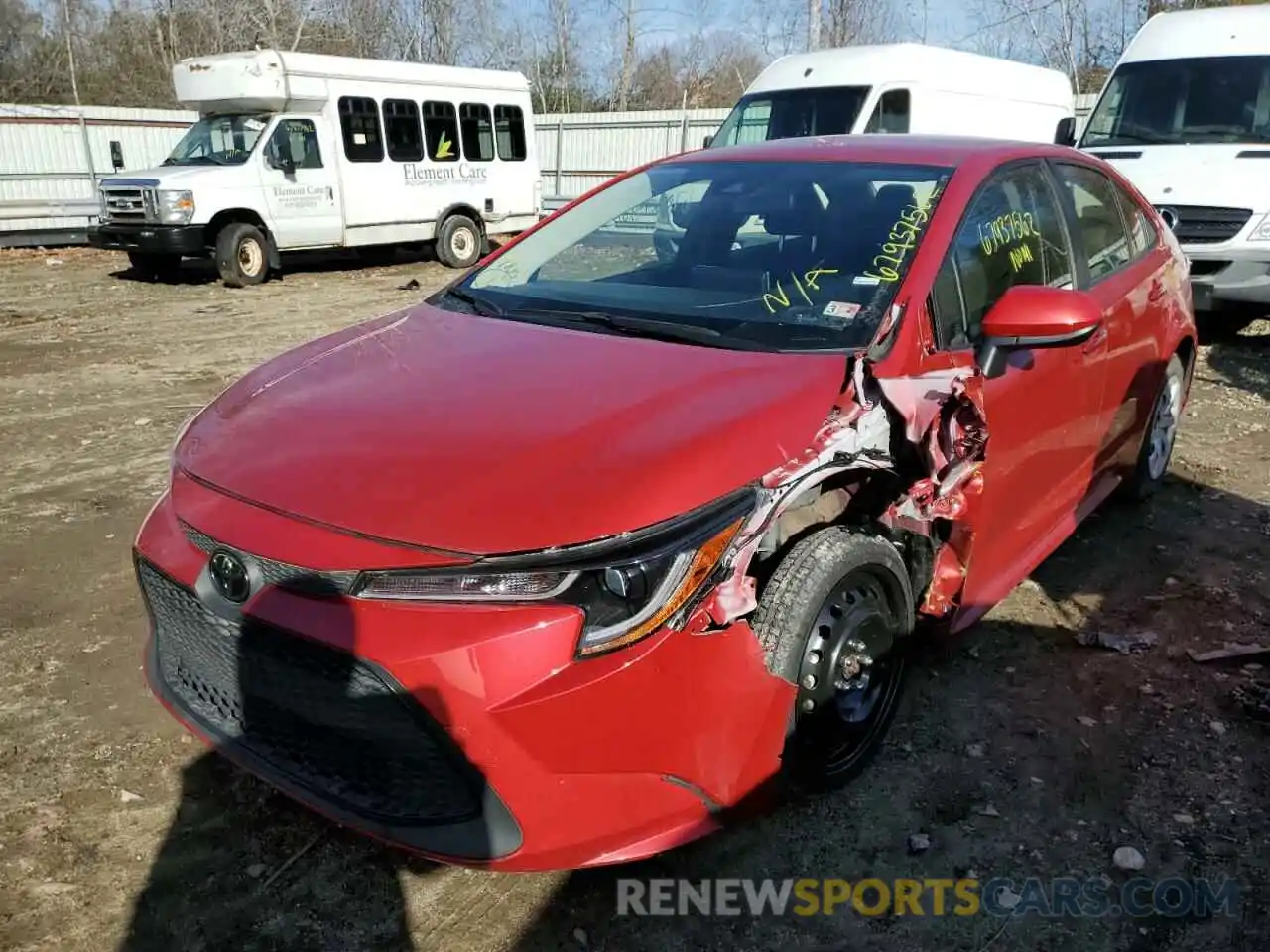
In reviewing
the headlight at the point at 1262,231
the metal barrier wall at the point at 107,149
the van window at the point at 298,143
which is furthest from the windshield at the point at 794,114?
the metal barrier wall at the point at 107,149

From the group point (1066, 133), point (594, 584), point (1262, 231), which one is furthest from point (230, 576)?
point (1066, 133)

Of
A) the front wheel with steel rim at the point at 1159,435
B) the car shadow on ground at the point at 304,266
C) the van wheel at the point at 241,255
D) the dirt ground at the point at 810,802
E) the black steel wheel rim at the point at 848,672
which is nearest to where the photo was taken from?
the dirt ground at the point at 810,802

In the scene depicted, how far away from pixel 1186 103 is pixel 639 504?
28.8 ft

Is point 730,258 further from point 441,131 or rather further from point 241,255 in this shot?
point 441,131

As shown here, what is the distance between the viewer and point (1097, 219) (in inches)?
158

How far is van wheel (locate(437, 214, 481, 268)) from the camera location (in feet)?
49.1

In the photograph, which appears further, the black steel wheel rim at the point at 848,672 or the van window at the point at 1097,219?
the van window at the point at 1097,219

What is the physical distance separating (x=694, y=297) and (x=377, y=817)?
1.78m

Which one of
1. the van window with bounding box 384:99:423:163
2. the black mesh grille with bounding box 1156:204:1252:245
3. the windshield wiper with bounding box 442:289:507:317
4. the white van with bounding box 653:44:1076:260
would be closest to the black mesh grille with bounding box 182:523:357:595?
the windshield wiper with bounding box 442:289:507:317

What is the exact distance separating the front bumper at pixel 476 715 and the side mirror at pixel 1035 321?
1.31m

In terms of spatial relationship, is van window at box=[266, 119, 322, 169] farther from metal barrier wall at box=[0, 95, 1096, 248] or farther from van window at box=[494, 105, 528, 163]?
metal barrier wall at box=[0, 95, 1096, 248]

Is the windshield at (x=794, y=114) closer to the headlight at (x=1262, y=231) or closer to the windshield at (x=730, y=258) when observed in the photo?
the headlight at (x=1262, y=231)

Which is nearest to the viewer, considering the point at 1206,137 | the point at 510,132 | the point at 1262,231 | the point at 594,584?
the point at 594,584

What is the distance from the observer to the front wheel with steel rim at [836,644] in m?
2.37
